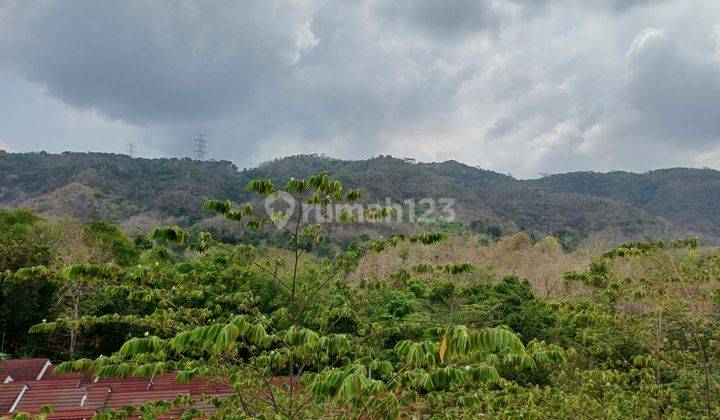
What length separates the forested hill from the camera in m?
68.8

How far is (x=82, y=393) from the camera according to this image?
11.6m

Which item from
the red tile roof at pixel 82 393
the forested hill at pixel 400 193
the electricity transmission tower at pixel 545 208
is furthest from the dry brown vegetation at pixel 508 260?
the electricity transmission tower at pixel 545 208

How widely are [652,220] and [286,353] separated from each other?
82.1 meters

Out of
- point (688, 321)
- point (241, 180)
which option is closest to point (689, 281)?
point (688, 321)

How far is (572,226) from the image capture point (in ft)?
247

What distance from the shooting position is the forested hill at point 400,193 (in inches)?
2709

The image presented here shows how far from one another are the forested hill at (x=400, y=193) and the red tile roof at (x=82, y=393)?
5191 centimetres

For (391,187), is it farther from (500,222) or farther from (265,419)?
(265,419)

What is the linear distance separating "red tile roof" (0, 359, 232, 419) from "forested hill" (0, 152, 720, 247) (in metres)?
51.9

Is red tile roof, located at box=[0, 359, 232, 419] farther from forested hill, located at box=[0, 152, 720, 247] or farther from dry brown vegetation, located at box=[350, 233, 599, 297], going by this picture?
forested hill, located at box=[0, 152, 720, 247]

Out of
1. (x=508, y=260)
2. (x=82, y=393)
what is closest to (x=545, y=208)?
(x=508, y=260)

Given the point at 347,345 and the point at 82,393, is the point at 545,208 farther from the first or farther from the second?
the point at 347,345

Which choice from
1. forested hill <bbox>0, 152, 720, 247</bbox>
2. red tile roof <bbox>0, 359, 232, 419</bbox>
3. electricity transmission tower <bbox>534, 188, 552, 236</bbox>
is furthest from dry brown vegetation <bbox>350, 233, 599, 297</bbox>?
electricity transmission tower <bbox>534, 188, 552, 236</bbox>

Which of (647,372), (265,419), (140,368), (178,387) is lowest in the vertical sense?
(178,387)
